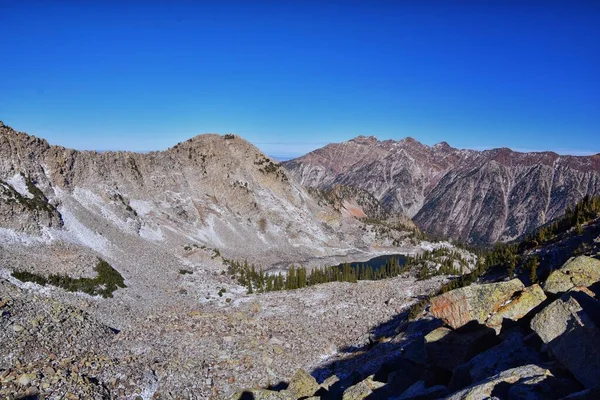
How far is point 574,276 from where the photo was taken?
1906 centimetres

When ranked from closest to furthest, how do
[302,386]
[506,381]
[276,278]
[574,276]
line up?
[506,381] → [574,276] → [302,386] → [276,278]

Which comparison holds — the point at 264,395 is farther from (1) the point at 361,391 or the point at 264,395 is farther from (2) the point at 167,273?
(2) the point at 167,273

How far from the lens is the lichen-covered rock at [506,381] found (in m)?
11.1

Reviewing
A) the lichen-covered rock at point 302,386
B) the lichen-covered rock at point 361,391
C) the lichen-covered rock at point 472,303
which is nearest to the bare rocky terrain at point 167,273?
the lichen-covered rock at point 302,386

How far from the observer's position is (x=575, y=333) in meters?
12.0

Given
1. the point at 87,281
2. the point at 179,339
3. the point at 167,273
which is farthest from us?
the point at 167,273

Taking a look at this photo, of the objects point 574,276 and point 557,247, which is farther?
point 557,247

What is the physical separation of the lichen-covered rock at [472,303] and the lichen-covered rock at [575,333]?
5626 millimetres

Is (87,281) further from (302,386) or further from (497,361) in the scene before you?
(497,361)

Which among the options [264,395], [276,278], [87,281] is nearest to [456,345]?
[264,395]

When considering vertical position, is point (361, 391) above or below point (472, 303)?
below

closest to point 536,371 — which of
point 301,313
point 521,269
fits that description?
point 521,269

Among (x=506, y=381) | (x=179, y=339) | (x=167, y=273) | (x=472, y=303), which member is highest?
(x=472, y=303)

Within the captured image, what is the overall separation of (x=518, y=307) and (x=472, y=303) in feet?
6.95
